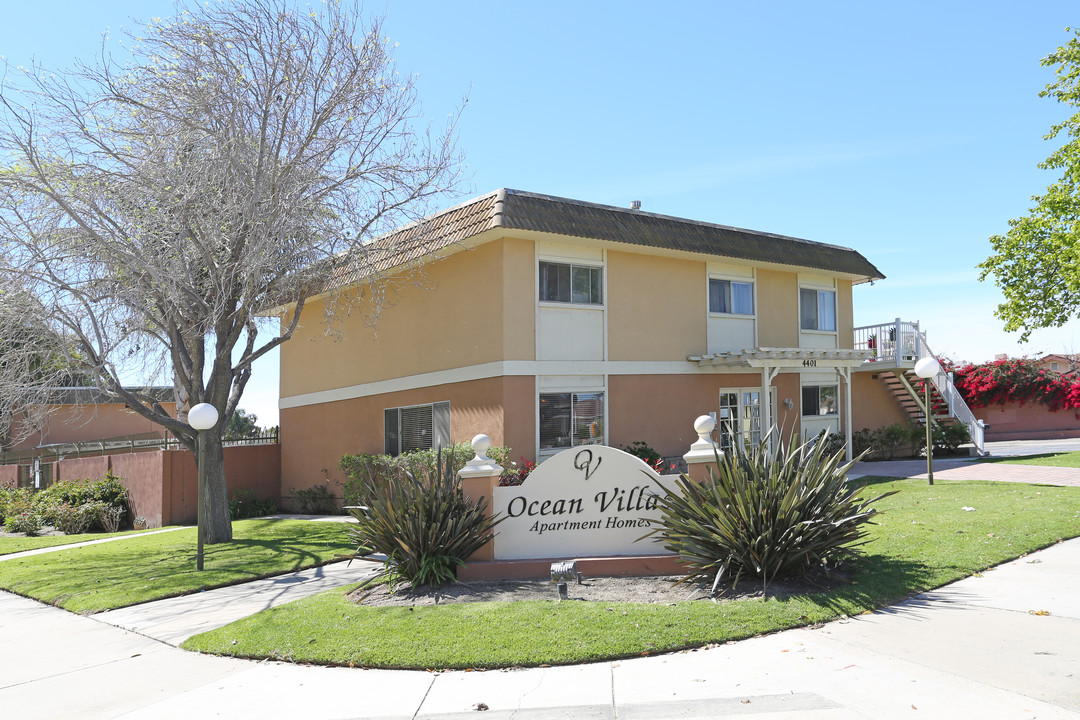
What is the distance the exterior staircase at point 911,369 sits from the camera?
73.3 feet

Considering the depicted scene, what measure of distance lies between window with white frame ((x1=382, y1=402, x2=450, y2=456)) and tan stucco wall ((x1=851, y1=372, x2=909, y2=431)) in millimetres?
12601

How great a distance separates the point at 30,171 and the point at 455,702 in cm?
1238

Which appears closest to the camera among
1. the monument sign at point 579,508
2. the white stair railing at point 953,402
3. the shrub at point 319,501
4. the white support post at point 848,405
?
the monument sign at point 579,508

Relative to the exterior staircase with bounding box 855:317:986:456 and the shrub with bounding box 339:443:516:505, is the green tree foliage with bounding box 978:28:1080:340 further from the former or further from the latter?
the shrub with bounding box 339:443:516:505

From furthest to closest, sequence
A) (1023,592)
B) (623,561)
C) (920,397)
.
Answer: (920,397) < (623,561) < (1023,592)

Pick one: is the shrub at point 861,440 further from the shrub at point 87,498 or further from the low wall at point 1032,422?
the shrub at point 87,498

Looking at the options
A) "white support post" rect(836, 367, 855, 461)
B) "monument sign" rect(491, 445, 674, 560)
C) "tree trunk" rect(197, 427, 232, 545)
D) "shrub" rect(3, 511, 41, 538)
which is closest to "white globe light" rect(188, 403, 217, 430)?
"tree trunk" rect(197, 427, 232, 545)

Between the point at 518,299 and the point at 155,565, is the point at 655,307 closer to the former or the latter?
the point at 518,299

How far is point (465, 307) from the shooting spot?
1661 centimetres

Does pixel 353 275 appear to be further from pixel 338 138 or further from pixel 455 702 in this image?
pixel 455 702

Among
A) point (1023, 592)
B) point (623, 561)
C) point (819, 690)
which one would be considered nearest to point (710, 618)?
point (819, 690)

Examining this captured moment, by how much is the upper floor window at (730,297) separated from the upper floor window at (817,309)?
6.79 feet

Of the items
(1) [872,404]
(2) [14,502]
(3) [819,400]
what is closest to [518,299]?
(3) [819,400]

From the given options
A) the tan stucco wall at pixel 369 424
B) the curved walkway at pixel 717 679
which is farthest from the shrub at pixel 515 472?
the curved walkway at pixel 717 679
